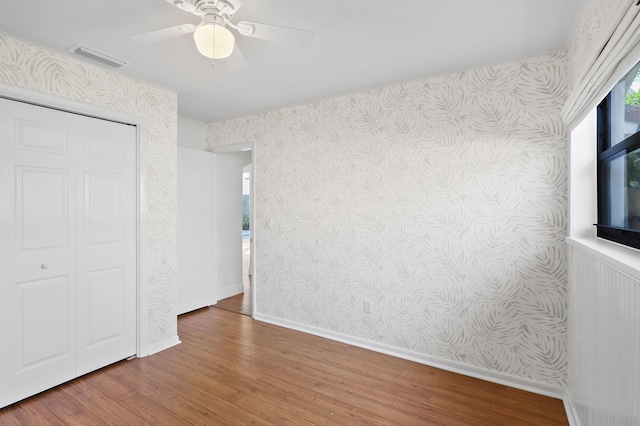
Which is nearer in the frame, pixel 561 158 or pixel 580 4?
pixel 580 4

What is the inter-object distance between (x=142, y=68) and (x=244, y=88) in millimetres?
841

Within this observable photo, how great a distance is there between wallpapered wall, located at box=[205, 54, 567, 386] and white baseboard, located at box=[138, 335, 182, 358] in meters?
1.05

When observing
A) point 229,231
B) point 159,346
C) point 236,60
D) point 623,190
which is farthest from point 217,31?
point 229,231

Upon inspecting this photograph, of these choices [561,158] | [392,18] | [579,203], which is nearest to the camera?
[392,18]

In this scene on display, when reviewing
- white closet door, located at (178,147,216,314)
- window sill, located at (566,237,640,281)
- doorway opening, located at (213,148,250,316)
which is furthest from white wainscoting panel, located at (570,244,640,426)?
white closet door, located at (178,147,216,314)

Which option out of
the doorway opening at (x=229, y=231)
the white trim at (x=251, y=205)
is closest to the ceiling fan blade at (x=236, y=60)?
the white trim at (x=251, y=205)

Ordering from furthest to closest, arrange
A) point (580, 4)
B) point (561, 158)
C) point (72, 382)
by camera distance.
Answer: point (72, 382)
point (561, 158)
point (580, 4)

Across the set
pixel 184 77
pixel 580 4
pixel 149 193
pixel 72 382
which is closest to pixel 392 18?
pixel 580 4

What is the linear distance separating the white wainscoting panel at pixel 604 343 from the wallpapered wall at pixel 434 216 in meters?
0.36

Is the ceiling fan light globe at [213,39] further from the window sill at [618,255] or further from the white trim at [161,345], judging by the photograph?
the white trim at [161,345]

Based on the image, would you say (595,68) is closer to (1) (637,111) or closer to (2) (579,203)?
(1) (637,111)

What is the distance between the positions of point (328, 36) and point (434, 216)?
1.64 meters

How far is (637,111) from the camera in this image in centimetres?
133

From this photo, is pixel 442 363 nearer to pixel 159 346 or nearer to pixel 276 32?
pixel 159 346
